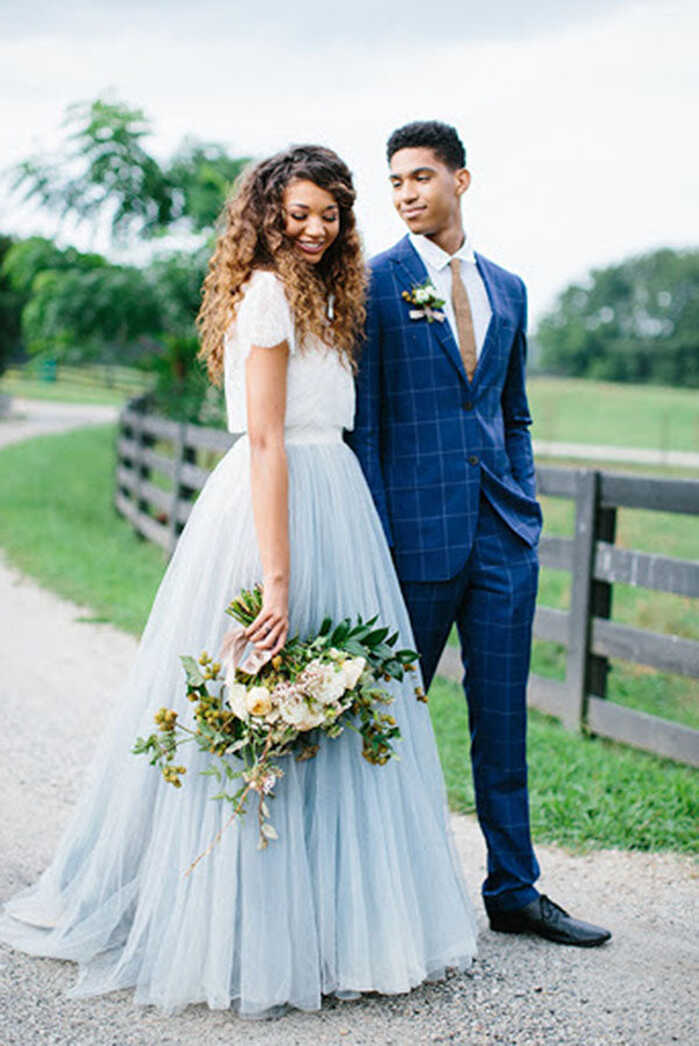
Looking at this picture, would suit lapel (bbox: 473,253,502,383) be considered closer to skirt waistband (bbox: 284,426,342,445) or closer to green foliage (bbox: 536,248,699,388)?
skirt waistband (bbox: 284,426,342,445)

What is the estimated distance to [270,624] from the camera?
2.79 m

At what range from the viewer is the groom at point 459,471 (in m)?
3.15

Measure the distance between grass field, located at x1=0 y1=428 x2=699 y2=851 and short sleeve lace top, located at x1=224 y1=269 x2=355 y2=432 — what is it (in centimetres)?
202

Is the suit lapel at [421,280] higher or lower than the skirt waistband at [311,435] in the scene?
higher

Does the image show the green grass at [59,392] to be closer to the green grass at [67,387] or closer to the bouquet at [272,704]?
the green grass at [67,387]

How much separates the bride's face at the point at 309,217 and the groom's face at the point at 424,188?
0.38 metres

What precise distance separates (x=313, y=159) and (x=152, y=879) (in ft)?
6.08

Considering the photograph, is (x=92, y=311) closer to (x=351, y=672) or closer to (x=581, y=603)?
(x=581, y=603)

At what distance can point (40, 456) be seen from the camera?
63.7ft

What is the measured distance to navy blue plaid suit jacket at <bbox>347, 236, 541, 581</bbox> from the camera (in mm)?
3129

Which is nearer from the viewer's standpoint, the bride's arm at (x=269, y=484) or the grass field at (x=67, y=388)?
the bride's arm at (x=269, y=484)

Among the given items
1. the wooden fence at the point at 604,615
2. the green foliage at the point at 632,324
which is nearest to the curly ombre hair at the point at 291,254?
the wooden fence at the point at 604,615

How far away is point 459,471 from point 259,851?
3.75ft

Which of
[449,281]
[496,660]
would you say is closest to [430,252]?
[449,281]
